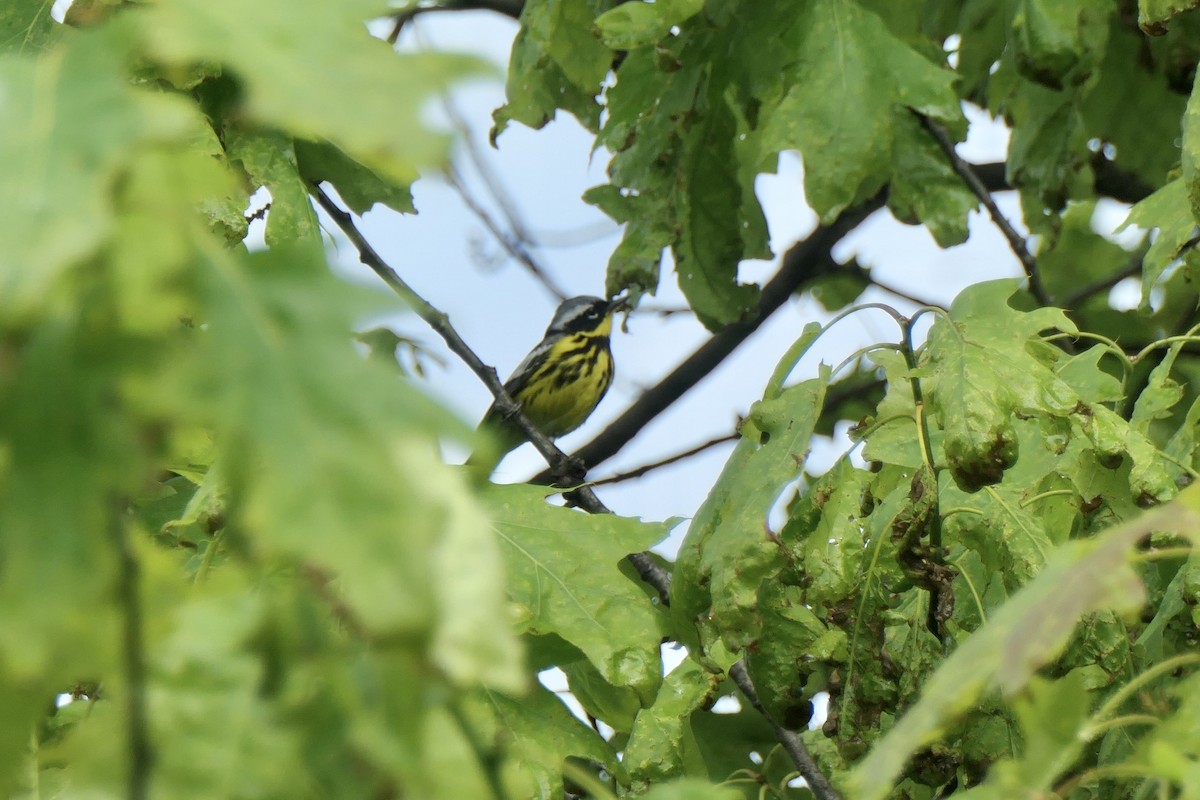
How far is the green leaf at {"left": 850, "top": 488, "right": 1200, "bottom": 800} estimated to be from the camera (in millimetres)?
988

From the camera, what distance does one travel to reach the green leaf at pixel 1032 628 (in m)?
0.99

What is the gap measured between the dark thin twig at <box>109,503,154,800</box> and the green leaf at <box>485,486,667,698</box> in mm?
1682

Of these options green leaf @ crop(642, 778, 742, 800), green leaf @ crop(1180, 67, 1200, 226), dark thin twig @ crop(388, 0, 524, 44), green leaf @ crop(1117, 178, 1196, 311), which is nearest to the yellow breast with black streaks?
dark thin twig @ crop(388, 0, 524, 44)

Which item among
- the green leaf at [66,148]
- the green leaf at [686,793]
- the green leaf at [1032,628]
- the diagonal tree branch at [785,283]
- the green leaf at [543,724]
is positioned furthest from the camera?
the diagonal tree branch at [785,283]

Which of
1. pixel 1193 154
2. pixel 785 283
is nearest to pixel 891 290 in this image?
pixel 785 283

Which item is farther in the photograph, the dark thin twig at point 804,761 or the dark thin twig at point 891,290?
the dark thin twig at point 891,290

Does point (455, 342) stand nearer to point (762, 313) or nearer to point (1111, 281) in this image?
point (762, 313)

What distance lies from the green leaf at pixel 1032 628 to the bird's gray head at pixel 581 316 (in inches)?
329

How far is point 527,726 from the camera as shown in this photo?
8.57 feet

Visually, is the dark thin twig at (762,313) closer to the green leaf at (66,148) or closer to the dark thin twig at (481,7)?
the dark thin twig at (481,7)

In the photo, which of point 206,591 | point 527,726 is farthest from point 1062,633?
point 527,726

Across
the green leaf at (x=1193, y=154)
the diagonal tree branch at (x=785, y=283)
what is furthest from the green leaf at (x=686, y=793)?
the diagonal tree branch at (x=785, y=283)

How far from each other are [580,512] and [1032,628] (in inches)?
76.2

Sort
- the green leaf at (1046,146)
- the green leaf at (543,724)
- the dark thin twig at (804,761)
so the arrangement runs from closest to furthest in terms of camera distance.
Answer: the green leaf at (543,724)
the dark thin twig at (804,761)
the green leaf at (1046,146)
